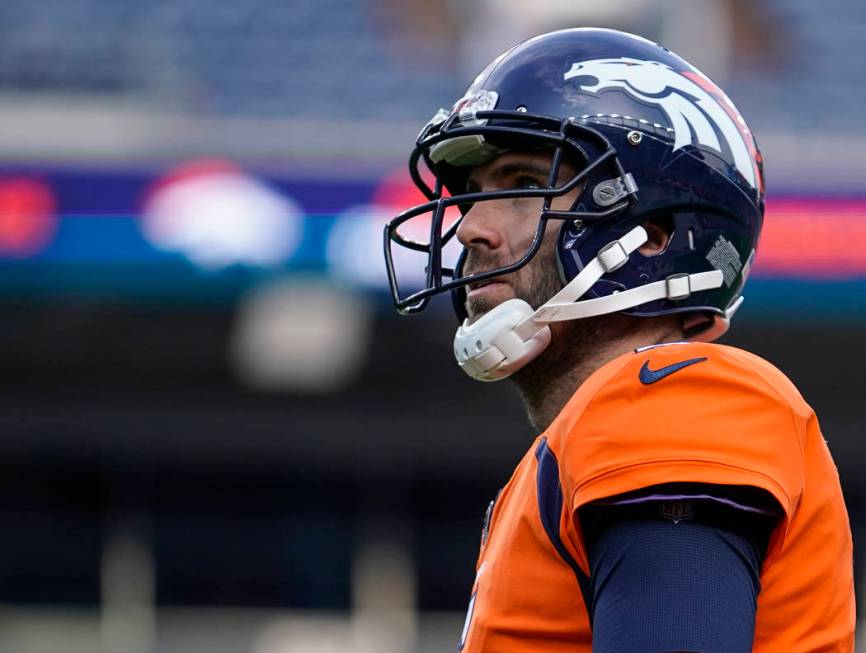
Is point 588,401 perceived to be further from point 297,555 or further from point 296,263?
point 297,555

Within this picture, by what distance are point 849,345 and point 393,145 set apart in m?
2.75

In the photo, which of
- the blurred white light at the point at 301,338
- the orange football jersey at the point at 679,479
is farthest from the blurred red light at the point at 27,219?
the orange football jersey at the point at 679,479

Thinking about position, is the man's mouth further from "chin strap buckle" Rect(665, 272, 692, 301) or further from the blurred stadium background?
the blurred stadium background

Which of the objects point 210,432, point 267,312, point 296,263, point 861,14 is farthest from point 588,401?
point 861,14

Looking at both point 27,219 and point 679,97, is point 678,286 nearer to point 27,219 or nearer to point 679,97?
point 679,97

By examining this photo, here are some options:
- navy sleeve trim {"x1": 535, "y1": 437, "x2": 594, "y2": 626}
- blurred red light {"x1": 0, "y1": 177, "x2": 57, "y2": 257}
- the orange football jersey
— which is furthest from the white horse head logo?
blurred red light {"x1": 0, "y1": 177, "x2": 57, "y2": 257}

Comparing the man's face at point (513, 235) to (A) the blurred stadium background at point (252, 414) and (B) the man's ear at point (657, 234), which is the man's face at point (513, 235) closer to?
(B) the man's ear at point (657, 234)

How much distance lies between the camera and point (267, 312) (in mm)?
7000

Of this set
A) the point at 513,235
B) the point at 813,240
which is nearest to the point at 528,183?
the point at 513,235

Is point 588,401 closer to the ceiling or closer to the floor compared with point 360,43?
closer to the floor

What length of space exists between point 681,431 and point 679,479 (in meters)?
0.07

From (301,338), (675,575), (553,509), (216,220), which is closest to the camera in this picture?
(675,575)

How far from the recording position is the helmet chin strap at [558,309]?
177cm

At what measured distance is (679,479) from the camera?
1.35m
